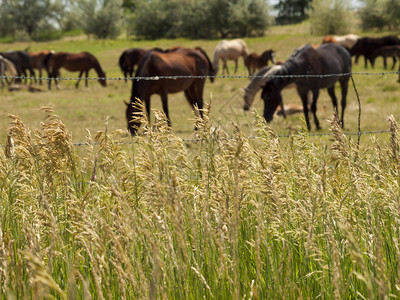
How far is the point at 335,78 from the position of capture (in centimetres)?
1119

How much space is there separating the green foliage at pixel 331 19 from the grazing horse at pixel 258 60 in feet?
102

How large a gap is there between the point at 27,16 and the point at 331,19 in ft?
166

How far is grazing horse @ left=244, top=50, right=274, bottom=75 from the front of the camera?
27828mm

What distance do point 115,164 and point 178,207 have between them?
2.27 ft

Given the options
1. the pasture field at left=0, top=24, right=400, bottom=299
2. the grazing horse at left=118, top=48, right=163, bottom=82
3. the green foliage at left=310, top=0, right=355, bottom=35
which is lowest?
the pasture field at left=0, top=24, right=400, bottom=299

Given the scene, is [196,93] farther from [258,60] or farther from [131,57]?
[258,60]

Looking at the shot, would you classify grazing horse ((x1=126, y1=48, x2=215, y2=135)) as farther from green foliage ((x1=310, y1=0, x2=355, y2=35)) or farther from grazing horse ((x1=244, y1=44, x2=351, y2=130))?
green foliage ((x1=310, y1=0, x2=355, y2=35))

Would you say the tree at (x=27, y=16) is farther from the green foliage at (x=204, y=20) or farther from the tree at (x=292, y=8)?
the tree at (x=292, y=8)

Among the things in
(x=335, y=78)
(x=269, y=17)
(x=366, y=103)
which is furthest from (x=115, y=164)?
(x=269, y=17)

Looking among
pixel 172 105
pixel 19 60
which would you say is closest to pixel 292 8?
pixel 19 60

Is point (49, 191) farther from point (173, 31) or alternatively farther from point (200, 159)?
point (173, 31)

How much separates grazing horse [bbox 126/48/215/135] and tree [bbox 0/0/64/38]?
7621 cm

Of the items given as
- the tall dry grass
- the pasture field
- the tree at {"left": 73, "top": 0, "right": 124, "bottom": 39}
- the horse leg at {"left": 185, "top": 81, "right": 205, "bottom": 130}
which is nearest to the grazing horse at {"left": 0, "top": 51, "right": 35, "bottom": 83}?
the horse leg at {"left": 185, "top": 81, "right": 205, "bottom": 130}

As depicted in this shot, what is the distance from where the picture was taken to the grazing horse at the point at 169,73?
1045cm
